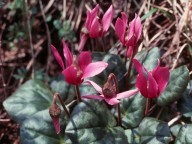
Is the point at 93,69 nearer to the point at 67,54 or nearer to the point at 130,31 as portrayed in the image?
the point at 67,54

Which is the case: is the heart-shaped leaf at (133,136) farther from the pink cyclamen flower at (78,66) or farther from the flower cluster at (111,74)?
the pink cyclamen flower at (78,66)

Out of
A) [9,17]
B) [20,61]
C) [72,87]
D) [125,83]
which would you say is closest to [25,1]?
[9,17]

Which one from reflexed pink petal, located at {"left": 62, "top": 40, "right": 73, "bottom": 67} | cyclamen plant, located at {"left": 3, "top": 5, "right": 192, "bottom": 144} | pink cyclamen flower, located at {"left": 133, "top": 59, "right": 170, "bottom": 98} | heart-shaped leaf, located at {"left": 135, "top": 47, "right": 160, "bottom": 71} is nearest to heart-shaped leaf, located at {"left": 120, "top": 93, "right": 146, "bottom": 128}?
cyclamen plant, located at {"left": 3, "top": 5, "right": 192, "bottom": 144}

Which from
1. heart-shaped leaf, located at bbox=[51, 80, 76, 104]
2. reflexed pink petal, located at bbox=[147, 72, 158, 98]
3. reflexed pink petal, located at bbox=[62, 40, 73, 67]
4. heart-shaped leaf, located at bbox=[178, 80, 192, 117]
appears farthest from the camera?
heart-shaped leaf, located at bbox=[51, 80, 76, 104]

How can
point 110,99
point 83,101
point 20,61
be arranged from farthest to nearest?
point 20,61 → point 83,101 → point 110,99

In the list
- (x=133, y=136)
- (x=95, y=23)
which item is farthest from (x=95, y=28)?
(x=133, y=136)

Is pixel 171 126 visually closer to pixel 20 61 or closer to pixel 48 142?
pixel 48 142

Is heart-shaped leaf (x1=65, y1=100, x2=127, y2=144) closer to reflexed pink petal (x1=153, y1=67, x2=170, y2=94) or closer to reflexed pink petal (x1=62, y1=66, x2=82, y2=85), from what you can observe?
reflexed pink petal (x1=62, y1=66, x2=82, y2=85)
